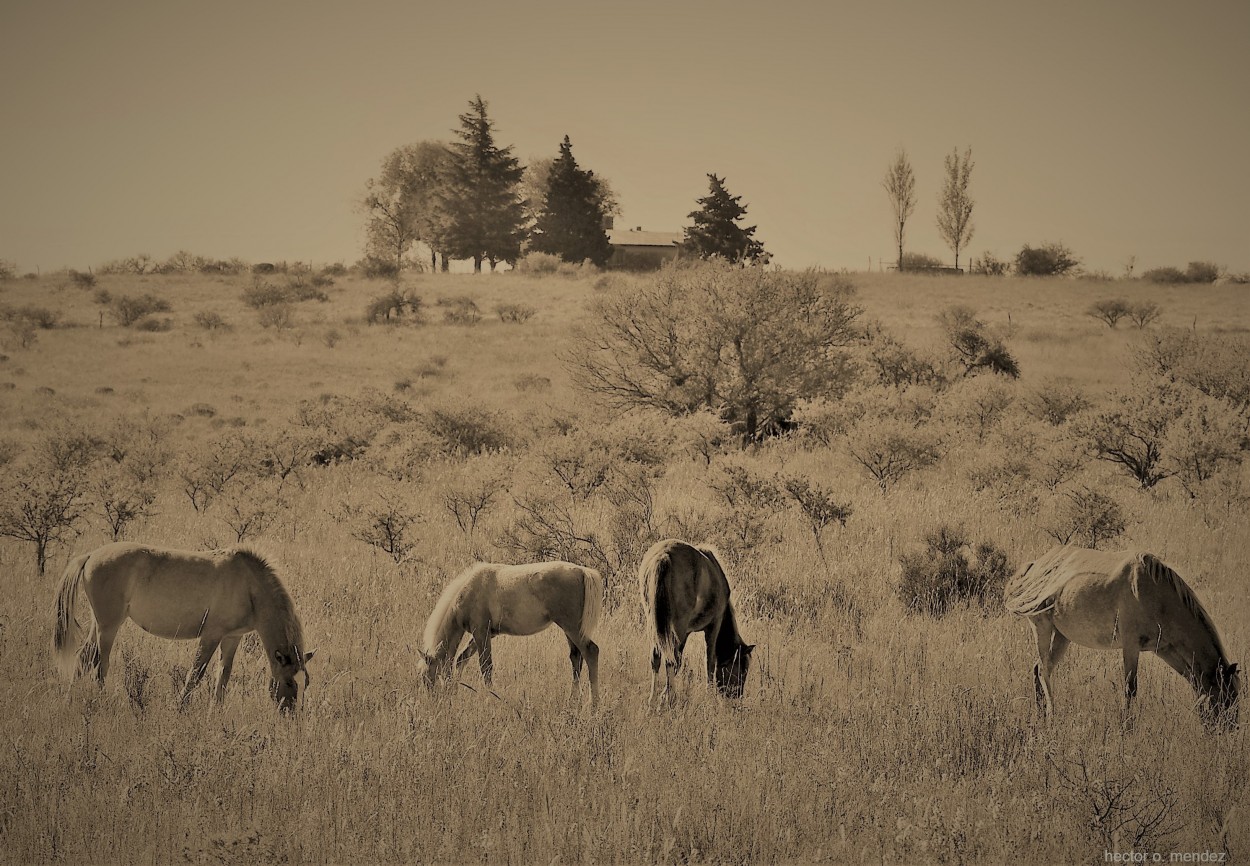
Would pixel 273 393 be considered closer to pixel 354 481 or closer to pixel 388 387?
pixel 388 387

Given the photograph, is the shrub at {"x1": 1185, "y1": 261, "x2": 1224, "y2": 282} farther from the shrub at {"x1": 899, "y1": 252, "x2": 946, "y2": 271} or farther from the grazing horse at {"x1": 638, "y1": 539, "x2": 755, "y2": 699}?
the grazing horse at {"x1": 638, "y1": 539, "x2": 755, "y2": 699}

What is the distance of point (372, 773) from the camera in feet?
16.0

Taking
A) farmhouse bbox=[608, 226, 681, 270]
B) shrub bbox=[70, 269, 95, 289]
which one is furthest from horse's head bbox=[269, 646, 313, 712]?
farmhouse bbox=[608, 226, 681, 270]

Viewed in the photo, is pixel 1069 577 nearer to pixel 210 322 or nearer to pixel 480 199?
pixel 210 322

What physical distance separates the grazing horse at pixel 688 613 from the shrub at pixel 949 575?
284 centimetres

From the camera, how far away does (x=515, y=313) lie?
41.6 metres

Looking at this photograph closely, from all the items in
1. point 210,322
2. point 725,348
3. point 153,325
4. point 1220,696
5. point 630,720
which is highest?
point 210,322

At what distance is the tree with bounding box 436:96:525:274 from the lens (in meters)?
64.1

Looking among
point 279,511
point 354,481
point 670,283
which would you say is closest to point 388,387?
point 670,283

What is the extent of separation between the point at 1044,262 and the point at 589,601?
206 ft

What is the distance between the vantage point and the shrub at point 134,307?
→ 131ft

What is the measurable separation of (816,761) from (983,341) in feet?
91.9

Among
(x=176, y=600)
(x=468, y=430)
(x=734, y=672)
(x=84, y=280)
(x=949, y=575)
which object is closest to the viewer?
(x=176, y=600)

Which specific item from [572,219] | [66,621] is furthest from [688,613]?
[572,219]
